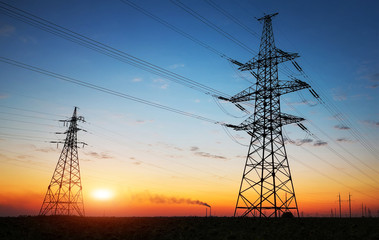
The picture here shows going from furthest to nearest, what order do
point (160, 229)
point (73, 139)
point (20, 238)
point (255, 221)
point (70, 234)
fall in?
point (73, 139)
point (255, 221)
point (160, 229)
point (70, 234)
point (20, 238)

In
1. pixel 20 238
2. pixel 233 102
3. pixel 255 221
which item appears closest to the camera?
pixel 20 238

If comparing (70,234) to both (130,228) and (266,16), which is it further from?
(266,16)

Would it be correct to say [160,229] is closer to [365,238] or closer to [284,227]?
[284,227]

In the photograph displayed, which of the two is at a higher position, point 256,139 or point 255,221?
point 256,139

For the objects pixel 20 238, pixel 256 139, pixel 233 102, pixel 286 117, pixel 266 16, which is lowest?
pixel 20 238

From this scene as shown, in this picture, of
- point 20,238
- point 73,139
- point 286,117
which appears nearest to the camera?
point 20,238

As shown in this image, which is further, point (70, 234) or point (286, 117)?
point (286, 117)

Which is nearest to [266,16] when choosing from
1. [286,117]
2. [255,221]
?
[286,117]

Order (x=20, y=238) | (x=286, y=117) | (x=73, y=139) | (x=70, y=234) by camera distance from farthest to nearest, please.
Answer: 1. (x=73, y=139)
2. (x=286, y=117)
3. (x=70, y=234)
4. (x=20, y=238)

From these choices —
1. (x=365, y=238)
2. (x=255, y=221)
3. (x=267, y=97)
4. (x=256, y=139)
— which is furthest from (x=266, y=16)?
(x=365, y=238)
